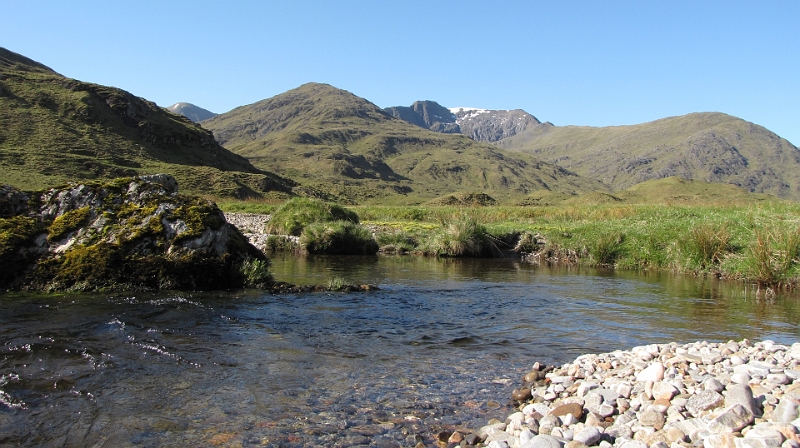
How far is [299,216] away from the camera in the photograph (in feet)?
94.6

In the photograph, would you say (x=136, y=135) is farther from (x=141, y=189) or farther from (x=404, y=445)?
(x=404, y=445)

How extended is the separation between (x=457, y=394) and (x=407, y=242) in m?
20.8

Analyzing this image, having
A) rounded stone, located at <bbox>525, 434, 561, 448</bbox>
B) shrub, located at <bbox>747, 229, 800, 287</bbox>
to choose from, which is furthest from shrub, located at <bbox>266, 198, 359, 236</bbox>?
rounded stone, located at <bbox>525, 434, 561, 448</bbox>

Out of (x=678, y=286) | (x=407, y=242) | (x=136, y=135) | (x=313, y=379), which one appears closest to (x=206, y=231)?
(x=313, y=379)

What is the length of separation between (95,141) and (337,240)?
270 feet

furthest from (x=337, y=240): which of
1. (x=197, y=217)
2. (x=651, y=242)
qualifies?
(x=651, y=242)

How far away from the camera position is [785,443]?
143 inches

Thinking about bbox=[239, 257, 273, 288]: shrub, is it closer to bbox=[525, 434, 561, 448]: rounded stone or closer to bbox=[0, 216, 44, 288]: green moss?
bbox=[0, 216, 44, 288]: green moss

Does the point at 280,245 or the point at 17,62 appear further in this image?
the point at 17,62

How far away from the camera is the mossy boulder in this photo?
11.0m

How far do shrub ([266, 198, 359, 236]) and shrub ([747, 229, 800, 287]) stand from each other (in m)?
19.5

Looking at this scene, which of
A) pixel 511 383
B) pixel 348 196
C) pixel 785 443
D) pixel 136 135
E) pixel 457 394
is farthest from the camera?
pixel 348 196

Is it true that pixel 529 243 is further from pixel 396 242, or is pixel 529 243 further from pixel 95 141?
pixel 95 141

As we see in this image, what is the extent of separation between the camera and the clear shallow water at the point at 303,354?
5.06 metres
